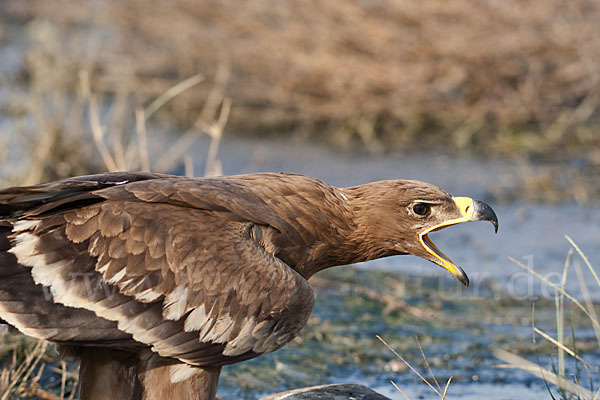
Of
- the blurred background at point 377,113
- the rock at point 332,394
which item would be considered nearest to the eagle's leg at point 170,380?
the rock at point 332,394

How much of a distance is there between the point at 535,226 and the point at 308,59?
119 inches

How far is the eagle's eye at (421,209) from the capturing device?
156 inches

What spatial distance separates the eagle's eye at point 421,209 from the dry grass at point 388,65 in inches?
205

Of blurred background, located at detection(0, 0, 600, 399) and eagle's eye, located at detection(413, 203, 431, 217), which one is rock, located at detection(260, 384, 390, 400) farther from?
blurred background, located at detection(0, 0, 600, 399)

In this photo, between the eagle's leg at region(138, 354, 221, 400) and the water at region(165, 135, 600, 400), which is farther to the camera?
the water at region(165, 135, 600, 400)

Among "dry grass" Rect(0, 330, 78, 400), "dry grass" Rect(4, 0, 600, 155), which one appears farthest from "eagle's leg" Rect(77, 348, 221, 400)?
"dry grass" Rect(4, 0, 600, 155)

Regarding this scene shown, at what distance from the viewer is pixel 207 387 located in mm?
3662

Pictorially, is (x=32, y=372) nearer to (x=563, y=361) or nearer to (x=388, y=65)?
(x=563, y=361)

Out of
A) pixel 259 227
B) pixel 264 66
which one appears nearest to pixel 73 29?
pixel 264 66

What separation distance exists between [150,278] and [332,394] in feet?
A: 3.24

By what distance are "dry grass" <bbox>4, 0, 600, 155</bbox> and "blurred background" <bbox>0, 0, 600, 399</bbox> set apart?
0.06 feet

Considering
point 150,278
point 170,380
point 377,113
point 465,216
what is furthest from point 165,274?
point 377,113

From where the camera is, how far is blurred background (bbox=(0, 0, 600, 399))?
6.52 meters

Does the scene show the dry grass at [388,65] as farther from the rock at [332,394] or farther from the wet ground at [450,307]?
the rock at [332,394]
